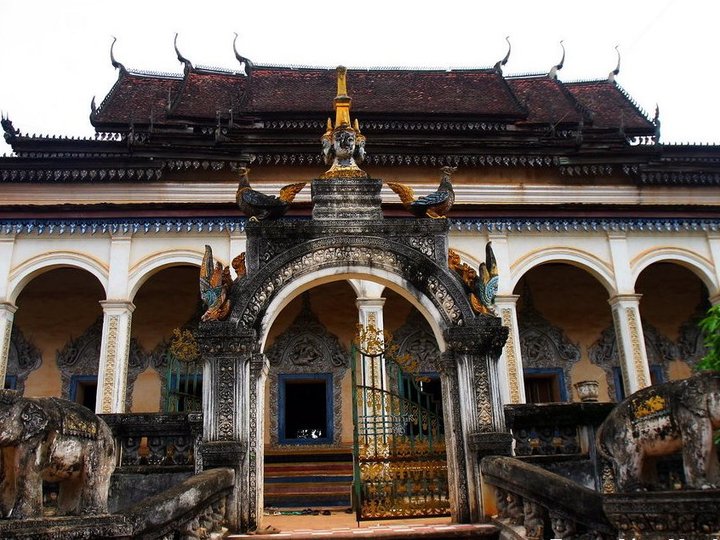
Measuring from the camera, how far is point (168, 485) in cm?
670

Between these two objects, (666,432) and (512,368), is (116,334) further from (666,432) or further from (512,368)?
(666,432)

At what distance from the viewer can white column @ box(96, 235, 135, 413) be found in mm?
11898

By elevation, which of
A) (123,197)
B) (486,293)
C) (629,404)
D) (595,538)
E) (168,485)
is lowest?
(595,538)

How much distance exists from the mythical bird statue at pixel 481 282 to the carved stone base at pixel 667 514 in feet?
9.05

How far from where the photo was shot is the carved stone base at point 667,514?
3828mm

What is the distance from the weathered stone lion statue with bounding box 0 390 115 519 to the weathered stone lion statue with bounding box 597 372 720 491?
3.58 m

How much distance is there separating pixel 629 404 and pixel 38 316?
13134mm

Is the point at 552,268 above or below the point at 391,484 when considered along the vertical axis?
above

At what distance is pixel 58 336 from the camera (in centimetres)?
1438

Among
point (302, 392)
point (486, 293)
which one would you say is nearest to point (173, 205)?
point (302, 392)

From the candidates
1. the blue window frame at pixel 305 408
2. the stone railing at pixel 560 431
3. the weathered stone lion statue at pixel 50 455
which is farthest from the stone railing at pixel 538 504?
the blue window frame at pixel 305 408

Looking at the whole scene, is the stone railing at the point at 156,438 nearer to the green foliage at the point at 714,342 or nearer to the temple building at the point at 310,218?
the temple building at the point at 310,218

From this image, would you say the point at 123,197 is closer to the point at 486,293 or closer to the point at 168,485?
the point at 168,485

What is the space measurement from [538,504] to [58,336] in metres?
12.1
